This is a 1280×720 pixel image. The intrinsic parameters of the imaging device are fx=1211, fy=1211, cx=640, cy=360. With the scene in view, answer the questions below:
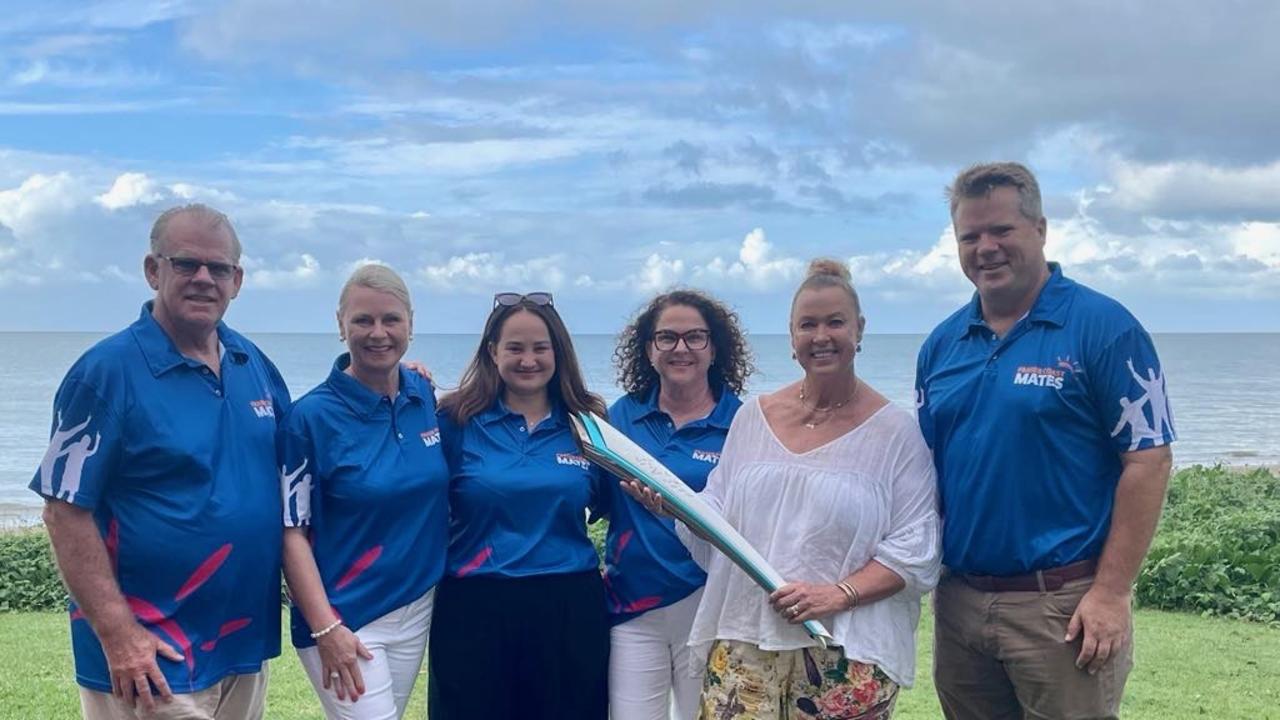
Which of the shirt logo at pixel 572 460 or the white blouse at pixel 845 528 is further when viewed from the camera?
the shirt logo at pixel 572 460

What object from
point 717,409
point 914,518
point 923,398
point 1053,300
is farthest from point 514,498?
point 1053,300

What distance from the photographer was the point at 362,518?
14.2 feet

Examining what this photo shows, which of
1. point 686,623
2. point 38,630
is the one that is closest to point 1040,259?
point 686,623

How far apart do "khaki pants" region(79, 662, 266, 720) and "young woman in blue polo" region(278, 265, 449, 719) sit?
0.22 m

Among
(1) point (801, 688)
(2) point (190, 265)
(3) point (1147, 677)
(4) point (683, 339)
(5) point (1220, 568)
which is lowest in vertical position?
(3) point (1147, 677)

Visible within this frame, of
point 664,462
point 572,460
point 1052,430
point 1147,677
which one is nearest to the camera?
point 1052,430

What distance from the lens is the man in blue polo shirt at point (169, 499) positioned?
3.79m

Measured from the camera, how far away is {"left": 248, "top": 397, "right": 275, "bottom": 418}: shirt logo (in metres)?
4.26

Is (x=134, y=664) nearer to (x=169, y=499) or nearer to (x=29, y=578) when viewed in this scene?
(x=169, y=499)

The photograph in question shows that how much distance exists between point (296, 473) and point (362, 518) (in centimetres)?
28

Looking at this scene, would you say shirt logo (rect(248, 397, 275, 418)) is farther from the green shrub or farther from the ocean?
the green shrub

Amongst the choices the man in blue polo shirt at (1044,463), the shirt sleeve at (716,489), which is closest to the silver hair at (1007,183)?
the man in blue polo shirt at (1044,463)

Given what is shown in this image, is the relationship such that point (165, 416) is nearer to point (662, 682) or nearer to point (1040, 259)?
point (662, 682)

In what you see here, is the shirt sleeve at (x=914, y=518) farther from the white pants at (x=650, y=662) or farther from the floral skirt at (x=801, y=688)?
the white pants at (x=650, y=662)
